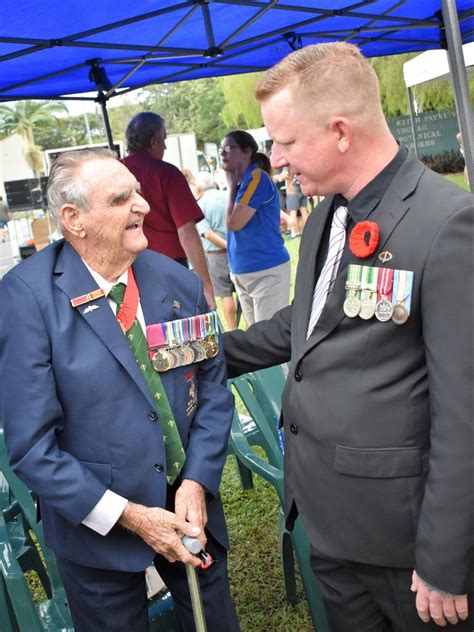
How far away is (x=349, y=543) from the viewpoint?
1709mm

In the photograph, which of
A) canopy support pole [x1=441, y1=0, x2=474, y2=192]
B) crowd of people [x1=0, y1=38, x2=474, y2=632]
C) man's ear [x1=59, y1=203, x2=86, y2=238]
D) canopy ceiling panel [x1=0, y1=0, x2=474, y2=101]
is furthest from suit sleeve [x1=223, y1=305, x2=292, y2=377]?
canopy ceiling panel [x1=0, y1=0, x2=474, y2=101]

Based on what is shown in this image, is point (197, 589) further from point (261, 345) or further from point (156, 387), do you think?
point (261, 345)

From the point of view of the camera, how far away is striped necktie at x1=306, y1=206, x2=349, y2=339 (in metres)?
1.73

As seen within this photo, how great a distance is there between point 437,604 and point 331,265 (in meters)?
0.80

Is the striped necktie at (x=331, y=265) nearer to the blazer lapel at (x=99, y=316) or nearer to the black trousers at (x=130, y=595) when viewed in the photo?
the blazer lapel at (x=99, y=316)

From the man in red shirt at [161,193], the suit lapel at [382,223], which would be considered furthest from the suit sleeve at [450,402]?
the man in red shirt at [161,193]

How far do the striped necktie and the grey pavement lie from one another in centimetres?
1483

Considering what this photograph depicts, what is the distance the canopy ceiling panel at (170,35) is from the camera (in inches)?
172

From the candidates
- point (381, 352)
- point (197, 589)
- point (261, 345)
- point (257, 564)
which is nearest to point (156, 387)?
point (261, 345)

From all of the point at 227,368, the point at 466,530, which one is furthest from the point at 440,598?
the point at 227,368

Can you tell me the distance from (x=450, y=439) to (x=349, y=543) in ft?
1.36

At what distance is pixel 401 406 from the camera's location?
1.55 m

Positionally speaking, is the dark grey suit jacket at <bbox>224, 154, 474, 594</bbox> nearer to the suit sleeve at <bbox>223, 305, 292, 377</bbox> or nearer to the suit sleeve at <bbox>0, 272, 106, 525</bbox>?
the suit sleeve at <bbox>223, 305, 292, 377</bbox>

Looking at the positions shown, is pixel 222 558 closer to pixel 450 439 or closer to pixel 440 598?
pixel 440 598
